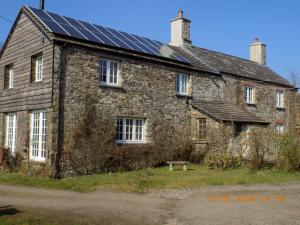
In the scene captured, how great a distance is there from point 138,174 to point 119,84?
4563 millimetres

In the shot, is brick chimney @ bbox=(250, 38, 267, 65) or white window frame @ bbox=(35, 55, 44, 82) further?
brick chimney @ bbox=(250, 38, 267, 65)

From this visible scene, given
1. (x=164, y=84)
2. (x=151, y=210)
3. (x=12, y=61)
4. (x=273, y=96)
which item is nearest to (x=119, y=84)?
(x=164, y=84)

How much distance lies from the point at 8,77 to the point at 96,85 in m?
6.02

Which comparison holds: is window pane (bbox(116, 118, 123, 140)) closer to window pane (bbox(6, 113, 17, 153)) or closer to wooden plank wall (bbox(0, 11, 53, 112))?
wooden plank wall (bbox(0, 11, 53, 112))

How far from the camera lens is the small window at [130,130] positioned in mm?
16875

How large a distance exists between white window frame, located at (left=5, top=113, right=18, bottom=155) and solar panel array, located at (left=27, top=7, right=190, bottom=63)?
4.96 metres

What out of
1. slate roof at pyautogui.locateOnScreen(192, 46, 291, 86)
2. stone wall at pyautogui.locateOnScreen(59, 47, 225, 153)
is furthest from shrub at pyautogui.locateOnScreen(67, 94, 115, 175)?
slate roof at pyautogui.locateOnScreen(192, 46, 291, 86)

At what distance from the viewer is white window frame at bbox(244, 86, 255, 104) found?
24.9 metres

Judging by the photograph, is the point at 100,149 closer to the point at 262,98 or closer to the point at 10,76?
the point at 10,76

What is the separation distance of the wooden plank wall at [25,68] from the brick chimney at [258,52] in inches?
875

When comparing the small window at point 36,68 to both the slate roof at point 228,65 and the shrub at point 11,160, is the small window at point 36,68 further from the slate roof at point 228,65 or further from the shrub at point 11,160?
the slate roof at point 228,65

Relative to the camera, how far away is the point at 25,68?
666 inches

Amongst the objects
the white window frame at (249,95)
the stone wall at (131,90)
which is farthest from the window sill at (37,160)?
the white window frame at (249,95)

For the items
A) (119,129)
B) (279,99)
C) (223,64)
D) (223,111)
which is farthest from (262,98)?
(119,129)
